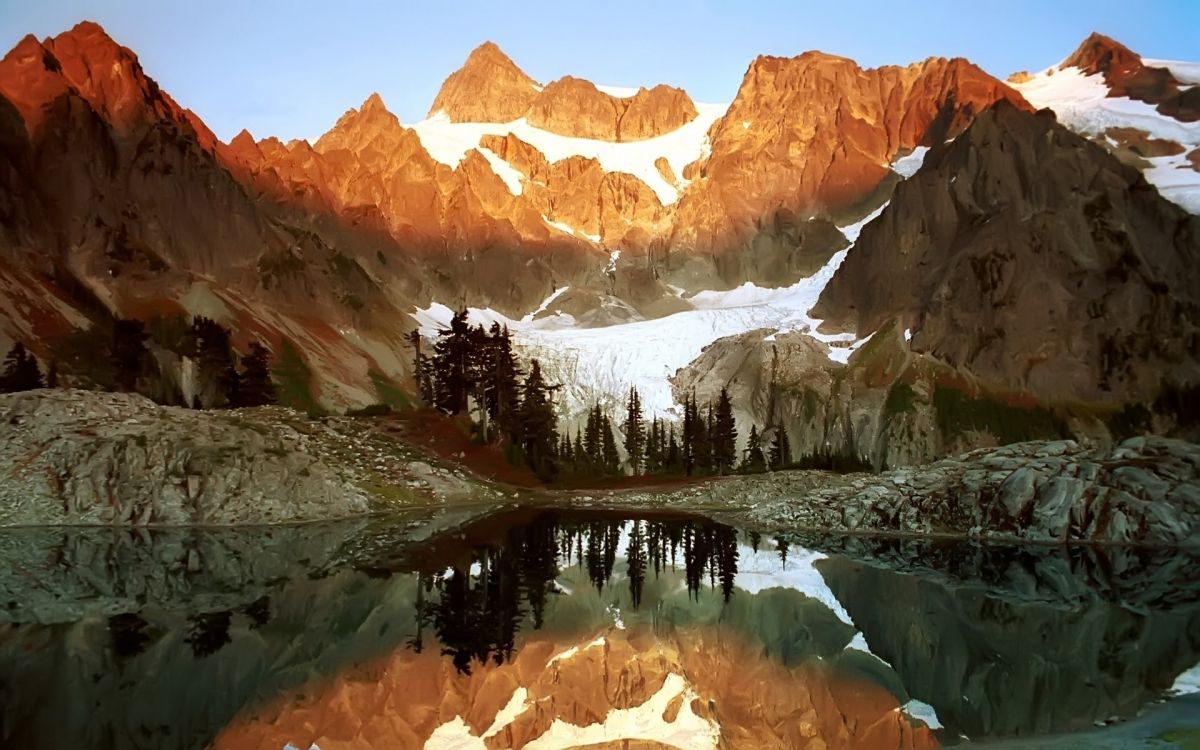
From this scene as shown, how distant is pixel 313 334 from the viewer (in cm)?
19575

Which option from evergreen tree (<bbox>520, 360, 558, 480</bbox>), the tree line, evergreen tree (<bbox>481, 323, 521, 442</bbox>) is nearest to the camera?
evergreen tree (<bbox>481, 323, 521, 442</bbox>)

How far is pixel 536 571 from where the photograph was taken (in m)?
36.2

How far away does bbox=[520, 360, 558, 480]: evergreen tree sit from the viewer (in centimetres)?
9262

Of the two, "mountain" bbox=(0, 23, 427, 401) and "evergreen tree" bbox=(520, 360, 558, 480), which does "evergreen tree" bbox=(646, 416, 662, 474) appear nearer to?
"evergreen tree" bbox=(520, 360, 558, 480)

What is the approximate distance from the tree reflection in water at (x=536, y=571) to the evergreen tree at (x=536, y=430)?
3103 cm

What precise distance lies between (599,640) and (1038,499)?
38.9 metres

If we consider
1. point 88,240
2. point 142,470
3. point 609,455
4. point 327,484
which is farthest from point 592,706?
point 88,240

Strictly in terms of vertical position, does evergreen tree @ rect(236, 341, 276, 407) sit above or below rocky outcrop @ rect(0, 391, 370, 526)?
above

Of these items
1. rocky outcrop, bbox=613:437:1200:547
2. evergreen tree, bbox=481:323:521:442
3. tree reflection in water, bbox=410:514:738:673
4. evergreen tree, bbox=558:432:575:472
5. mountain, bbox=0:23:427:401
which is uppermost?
mountain, bbox=0:23:427:401

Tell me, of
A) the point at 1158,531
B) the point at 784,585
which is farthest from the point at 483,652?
the point at 1158,531

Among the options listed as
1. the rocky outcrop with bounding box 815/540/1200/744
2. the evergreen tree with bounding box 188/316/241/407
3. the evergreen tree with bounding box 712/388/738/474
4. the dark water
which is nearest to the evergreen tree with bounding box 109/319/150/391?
the evergreen tree with bounding box 188/316/241/407

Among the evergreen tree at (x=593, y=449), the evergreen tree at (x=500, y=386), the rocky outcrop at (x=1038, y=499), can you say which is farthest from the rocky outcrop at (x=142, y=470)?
the evergreen tree at (x=593, y=449)

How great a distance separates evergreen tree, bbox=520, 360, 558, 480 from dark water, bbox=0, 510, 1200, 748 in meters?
49.0

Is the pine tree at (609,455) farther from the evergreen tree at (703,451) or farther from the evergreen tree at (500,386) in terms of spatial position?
the evergreen tree at (500,386)
